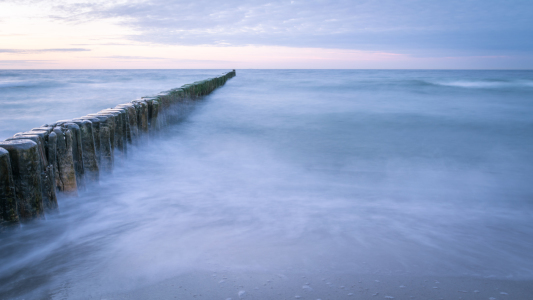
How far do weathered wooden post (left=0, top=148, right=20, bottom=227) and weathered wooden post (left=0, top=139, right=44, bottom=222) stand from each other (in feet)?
0.20

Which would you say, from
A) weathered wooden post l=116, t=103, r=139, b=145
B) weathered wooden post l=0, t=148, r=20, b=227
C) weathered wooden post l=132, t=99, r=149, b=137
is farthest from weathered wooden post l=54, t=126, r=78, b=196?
weathered wooden post l=132, t=99, r=149, b=137

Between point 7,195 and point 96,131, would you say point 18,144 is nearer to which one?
point 7,195

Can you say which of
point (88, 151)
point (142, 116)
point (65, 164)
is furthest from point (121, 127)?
point (65, 164)

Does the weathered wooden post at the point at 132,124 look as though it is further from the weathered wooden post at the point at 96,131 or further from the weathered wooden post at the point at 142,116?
the weathered wooden post at the point at 96,131

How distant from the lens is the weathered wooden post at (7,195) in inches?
80.4

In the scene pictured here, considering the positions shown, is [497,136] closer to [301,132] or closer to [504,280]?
[301,132]

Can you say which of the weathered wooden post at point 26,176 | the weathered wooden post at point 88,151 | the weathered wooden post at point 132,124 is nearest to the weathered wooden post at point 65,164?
the weathered wooden post at point 88,151

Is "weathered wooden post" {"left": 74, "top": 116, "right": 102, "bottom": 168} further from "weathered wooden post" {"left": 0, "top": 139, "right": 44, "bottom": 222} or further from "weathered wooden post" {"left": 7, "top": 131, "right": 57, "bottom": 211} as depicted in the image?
"weathered wooden post" {"left": 0, "top": 139, "right": 44, "bottom": 222}

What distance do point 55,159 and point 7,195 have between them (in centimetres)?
53

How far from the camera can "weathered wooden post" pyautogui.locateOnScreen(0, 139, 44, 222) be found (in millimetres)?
2137

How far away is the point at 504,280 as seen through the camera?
6.19 ft

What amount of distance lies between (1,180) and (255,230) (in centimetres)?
163

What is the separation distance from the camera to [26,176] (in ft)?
7.18

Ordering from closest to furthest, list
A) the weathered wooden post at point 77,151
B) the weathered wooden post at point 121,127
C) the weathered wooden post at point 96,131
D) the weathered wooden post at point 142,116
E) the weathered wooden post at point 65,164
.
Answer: the weathered wooden post at point 65,164, the weathered wooden post at point 77,151, the weathered wooden post at point 96,131, the weathered wooden post at point 121,127, the weathered wooden post at point 142,116
